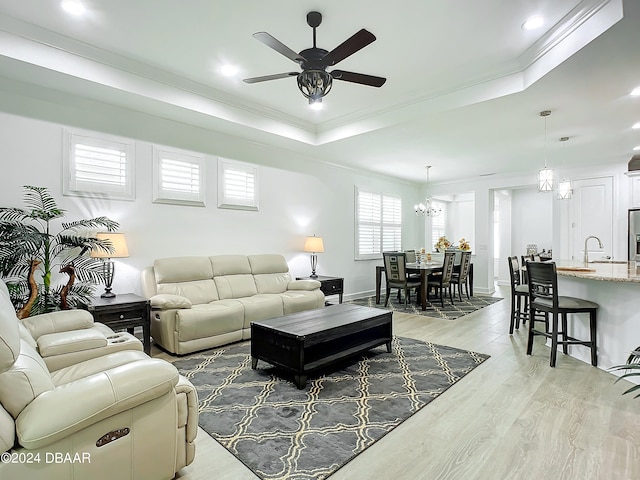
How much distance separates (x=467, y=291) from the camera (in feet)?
25.3

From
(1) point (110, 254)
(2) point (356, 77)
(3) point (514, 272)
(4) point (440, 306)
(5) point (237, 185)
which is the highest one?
(2) point (356, 77)

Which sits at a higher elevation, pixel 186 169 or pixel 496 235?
pixel 186 169

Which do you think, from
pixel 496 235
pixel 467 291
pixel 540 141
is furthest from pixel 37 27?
A: pixel 496 235

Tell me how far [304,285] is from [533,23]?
3.93 metres

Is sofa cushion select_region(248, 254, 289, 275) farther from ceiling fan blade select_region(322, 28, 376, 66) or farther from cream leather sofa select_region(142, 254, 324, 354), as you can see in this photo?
ceiling fan blade select_region(322, 28, 376, 66)

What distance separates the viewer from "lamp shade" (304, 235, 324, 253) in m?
5.83

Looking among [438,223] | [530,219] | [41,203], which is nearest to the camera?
[41,203]

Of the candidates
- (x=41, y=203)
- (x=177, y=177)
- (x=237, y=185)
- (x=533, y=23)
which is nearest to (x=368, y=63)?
(x=533, y=23)

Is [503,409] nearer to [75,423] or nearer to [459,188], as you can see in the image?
[75,423]

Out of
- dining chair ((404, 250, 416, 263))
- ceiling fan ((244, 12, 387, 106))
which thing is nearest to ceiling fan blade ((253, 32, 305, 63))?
ceiling fan ((244, 12, 387, 106))

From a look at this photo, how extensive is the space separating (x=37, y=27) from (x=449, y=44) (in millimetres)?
3650

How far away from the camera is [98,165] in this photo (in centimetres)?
389

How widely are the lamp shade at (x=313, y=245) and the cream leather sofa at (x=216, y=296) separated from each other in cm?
53

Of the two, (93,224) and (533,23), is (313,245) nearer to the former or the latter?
(93,224)
